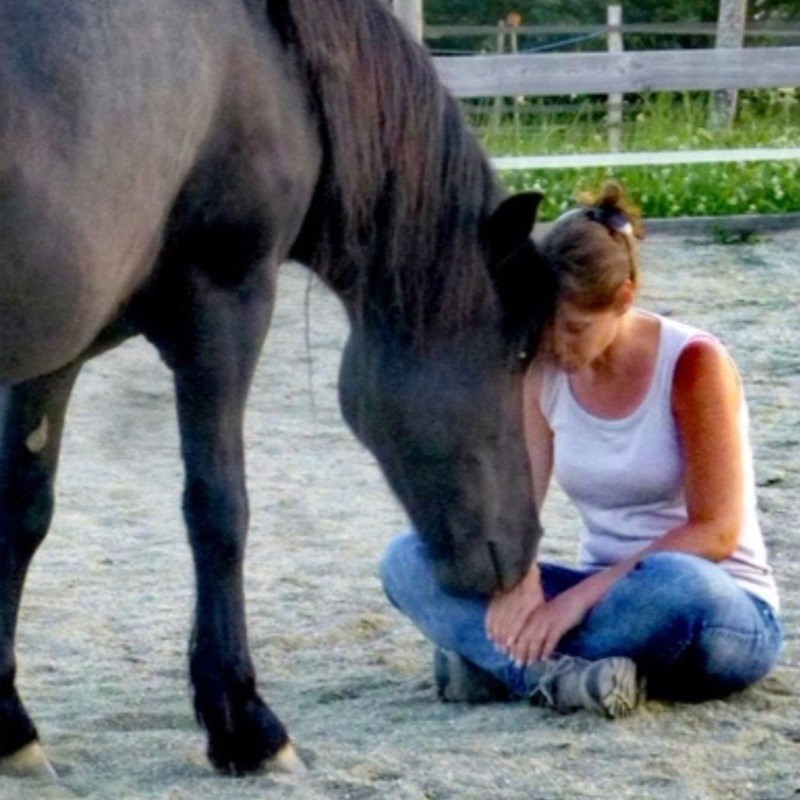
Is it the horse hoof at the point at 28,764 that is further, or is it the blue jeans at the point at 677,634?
the blue jeans at the point at 677,634

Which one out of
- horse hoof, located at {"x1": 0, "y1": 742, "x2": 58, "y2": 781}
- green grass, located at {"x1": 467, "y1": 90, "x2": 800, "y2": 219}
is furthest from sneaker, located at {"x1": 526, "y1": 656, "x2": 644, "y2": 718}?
green grass, located at {"x1": 467, "y1": 90, "x2": 800, "y2": 219}

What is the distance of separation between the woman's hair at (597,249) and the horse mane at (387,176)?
186 mm

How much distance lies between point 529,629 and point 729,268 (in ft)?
19.0

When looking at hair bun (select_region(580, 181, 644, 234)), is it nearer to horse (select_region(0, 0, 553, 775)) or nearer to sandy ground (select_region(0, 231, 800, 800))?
horse (select_region(0, 0, 553, 775))

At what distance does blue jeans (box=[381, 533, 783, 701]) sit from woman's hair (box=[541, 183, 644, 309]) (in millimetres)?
515

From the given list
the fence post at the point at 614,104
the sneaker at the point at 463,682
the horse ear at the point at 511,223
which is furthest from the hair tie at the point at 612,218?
the fence post at the point at 614,104

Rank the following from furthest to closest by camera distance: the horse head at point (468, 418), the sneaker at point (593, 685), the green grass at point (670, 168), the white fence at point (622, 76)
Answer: the white fence at point (622, 76), the green grass at point (670, 168), the horse head at point (468, 418), the sneaker at point (593, 685)

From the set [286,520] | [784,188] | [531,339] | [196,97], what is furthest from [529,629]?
[784,188]

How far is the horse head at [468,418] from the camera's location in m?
3.64

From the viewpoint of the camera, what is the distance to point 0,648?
350 cm

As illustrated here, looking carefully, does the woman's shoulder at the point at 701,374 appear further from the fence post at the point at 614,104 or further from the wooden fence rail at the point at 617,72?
the fence post at the point at 614,104

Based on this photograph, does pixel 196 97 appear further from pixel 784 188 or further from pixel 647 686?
pixel 784 188

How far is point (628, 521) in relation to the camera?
3664mm

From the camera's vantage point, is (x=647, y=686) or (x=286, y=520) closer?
(x=647, y=686)
